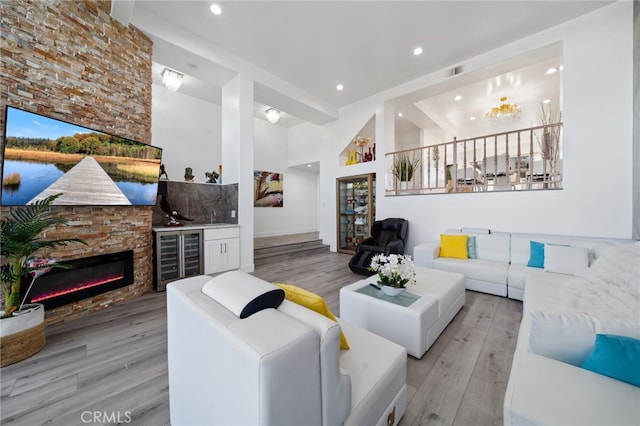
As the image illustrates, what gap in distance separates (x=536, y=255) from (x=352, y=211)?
385 cm

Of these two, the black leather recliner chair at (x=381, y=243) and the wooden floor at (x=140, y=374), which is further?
the black leather recliner chair at (x=381, y=243)

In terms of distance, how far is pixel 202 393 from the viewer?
3.07 feet

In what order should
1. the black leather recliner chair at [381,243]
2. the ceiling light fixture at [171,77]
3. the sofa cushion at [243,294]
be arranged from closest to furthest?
1. the sofa cushion at [243,294]
2. the black leather recliner chair at [381,243]
3. the ceiling light fixture at [171,77]

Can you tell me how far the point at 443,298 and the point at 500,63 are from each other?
4.20 metres

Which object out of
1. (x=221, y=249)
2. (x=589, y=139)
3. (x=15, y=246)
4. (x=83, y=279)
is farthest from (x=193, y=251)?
(x=589, y=139)

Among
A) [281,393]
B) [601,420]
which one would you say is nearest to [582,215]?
[601,420]

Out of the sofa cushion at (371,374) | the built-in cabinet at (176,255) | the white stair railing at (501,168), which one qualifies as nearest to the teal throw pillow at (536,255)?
the white stair railing at (501,168)

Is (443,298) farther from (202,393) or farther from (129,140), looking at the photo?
(129,140)

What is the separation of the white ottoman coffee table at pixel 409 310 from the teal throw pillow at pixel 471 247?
1.30m

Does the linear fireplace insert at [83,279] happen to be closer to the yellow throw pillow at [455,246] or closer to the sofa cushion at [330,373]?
the sofa cushion at [330,373]

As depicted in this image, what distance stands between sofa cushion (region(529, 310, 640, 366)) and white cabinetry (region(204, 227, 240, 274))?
3.94 meters

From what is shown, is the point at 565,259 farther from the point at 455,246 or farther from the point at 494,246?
the point at 455,246

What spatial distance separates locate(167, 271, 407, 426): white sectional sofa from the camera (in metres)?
0.65

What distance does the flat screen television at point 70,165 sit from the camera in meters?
2.07
